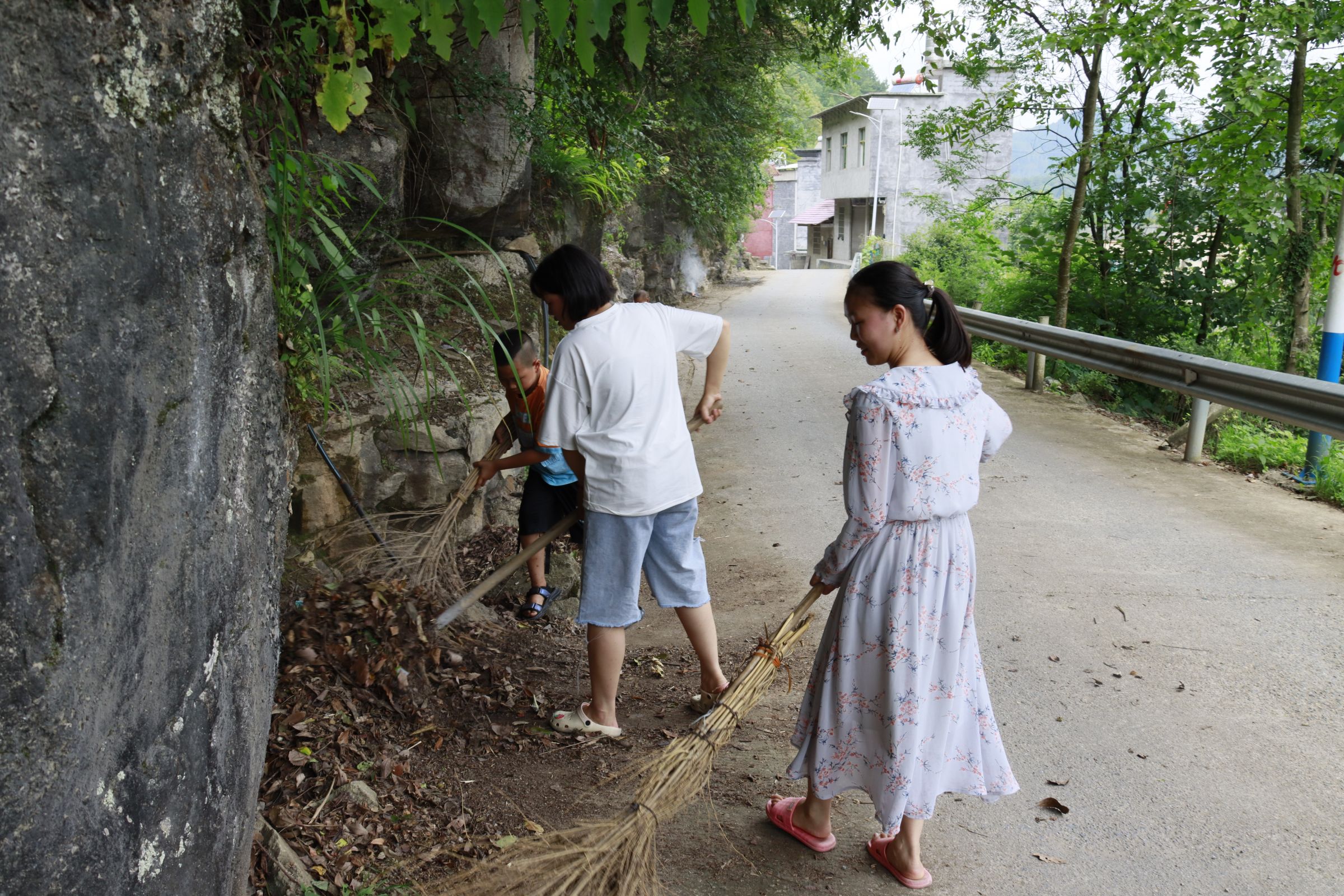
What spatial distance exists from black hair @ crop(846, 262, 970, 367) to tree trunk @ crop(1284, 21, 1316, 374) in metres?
8.71

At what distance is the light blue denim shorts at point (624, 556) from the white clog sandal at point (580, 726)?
0.41 metres

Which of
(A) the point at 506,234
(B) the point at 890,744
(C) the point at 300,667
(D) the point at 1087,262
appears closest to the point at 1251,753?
(B) the point at 890,744

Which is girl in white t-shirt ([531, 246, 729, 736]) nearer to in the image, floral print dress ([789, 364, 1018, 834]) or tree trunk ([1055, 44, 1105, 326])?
floral print dress ([789, 364, 1018, 834])

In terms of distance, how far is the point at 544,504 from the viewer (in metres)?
4.56

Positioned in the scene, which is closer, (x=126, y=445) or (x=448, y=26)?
(x=126, y=445)

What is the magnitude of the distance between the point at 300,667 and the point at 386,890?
3.47 ft

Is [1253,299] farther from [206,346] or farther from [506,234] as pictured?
[206,346]

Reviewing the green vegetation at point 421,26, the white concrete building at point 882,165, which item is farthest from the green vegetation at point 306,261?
the white concrete building at point 882,165

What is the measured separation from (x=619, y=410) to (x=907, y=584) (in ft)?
3.86

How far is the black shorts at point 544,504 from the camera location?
4.54 m

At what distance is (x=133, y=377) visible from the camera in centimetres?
157

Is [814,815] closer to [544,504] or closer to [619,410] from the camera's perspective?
[619,410]

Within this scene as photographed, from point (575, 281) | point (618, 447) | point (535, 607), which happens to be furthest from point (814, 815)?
point (535, 607)

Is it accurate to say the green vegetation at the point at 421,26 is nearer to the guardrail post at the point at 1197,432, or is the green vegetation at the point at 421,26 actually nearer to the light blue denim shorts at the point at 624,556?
the light blue denim shorts at the point at 624,556
